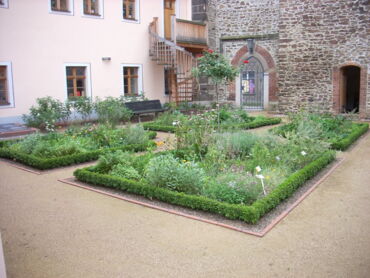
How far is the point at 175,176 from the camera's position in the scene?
6.37 m

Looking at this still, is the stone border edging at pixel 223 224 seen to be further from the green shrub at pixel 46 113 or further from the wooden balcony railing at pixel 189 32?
the wooden balcony railing at pixel 189 32

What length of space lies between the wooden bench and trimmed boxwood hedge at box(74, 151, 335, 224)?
324 inches

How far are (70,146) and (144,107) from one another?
23.9ft

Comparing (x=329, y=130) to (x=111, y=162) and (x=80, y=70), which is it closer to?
(x=111, y=162)

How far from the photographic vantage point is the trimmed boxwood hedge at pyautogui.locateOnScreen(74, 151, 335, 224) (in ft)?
17.9

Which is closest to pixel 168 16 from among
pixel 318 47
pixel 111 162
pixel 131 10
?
pixel 131 10

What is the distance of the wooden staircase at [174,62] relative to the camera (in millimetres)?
17344

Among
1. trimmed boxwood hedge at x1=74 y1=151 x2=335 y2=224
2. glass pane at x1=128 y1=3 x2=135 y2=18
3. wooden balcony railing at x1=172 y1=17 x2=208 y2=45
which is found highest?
glass pane at x1=128 y1=3 x2=135 y2=18

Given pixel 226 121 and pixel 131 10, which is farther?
pixel 131 10

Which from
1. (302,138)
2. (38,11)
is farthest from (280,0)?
(302,138)

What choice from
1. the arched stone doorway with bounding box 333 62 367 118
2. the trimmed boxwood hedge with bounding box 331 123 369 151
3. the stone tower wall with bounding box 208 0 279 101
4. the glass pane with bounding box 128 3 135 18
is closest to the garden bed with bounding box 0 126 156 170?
the trimmed boxwood hedge with bounding box 331 123 369 151

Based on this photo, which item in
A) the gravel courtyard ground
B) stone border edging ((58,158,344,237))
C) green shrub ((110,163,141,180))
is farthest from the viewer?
green shrub ((110,163,141,180))

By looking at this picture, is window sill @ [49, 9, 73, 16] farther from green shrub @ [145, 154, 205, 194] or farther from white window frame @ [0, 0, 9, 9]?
green shrub @ [145, 154, 205, 194]

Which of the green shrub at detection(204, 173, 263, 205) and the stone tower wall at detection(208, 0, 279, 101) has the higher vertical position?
the stone tower wall at detection(208, 0, 279, 101)
